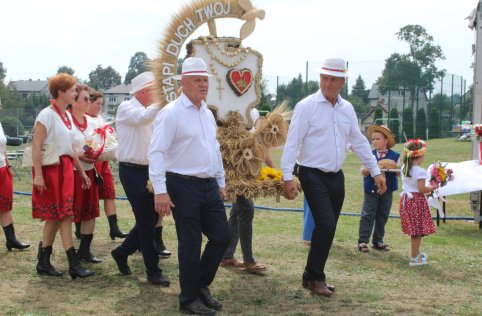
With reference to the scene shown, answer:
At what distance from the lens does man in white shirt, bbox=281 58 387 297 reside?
5590 mm

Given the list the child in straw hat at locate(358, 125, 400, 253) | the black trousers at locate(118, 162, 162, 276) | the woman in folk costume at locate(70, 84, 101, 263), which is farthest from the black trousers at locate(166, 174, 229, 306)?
the child in straw hat at locate(358, 125, 400, 253)

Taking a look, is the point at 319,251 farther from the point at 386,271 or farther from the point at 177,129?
the point at 177,129

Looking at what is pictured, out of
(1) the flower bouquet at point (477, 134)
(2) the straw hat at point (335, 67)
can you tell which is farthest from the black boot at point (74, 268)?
(1) the flower bouquet at point (477, 134)

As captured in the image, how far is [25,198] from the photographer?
466 inches

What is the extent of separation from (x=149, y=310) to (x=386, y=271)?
2622mm

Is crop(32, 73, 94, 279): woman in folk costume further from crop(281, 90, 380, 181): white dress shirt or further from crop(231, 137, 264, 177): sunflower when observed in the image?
crop(281, 90, 380, 181): white dress shirt

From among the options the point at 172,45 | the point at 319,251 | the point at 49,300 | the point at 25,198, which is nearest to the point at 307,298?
the point at 319,251

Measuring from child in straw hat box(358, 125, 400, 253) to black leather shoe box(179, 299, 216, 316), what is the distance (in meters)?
3.14

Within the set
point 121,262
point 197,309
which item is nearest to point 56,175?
point 121,262

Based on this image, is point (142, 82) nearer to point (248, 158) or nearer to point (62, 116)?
point (62, 116)

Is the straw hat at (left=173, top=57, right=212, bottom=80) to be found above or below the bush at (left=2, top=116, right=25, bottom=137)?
above

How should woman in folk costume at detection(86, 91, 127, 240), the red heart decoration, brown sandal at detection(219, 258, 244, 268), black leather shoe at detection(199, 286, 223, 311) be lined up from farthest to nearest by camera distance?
woman in folk costume at detection(86, 91, 127, 240) < brown sandal at detection(219, 258, 244, 268) < the red heart decoration < black leather shoe at detection(199, 286, 223, 311)

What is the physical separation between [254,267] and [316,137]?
1.47 m

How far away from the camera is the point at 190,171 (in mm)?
4918
